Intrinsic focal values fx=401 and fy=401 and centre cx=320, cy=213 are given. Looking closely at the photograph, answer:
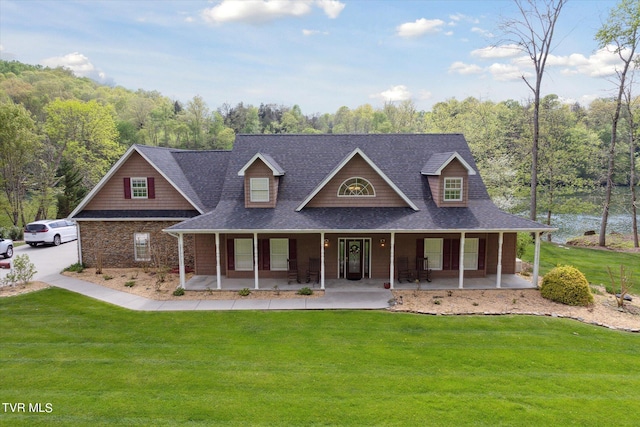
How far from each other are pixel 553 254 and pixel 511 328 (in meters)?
14.5

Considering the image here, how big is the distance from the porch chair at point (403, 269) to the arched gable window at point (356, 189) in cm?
327

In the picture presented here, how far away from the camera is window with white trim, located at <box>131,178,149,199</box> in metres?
20.2

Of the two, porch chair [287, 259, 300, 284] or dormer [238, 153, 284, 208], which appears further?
dormer [238, 153, 284, 208]

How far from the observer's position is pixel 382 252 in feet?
60.8

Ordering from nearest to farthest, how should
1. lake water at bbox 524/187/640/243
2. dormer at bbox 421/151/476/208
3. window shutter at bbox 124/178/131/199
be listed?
dormer at bbox 421/151/476/208 < window shutter at bbox 124/178/131/199 < lake water at bbox 524/187/640/243

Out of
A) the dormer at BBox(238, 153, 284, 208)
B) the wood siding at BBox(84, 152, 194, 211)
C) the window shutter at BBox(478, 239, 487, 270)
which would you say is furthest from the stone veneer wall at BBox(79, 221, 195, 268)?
the window shutter at BBox(478, 239, 487, 270)

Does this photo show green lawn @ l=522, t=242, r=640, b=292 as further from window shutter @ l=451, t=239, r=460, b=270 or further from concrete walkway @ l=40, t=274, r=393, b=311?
concrete walkway @ l=40, t=274, r=393, b=311

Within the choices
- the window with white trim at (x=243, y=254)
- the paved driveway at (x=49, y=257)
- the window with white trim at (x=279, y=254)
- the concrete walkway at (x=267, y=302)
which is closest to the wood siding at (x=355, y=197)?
the window with white trim at (x=279, y=254)

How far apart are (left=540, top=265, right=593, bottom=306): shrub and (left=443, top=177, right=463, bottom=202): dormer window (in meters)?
5.03

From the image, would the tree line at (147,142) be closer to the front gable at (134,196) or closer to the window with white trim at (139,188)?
the front gable at (134,196)

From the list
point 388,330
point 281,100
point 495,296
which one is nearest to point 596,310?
point 495,296

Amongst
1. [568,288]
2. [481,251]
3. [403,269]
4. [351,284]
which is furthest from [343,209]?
[568,288]

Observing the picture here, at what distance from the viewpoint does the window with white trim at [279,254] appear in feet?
60.6

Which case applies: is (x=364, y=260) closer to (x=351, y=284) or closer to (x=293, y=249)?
(x=351, y=284)
